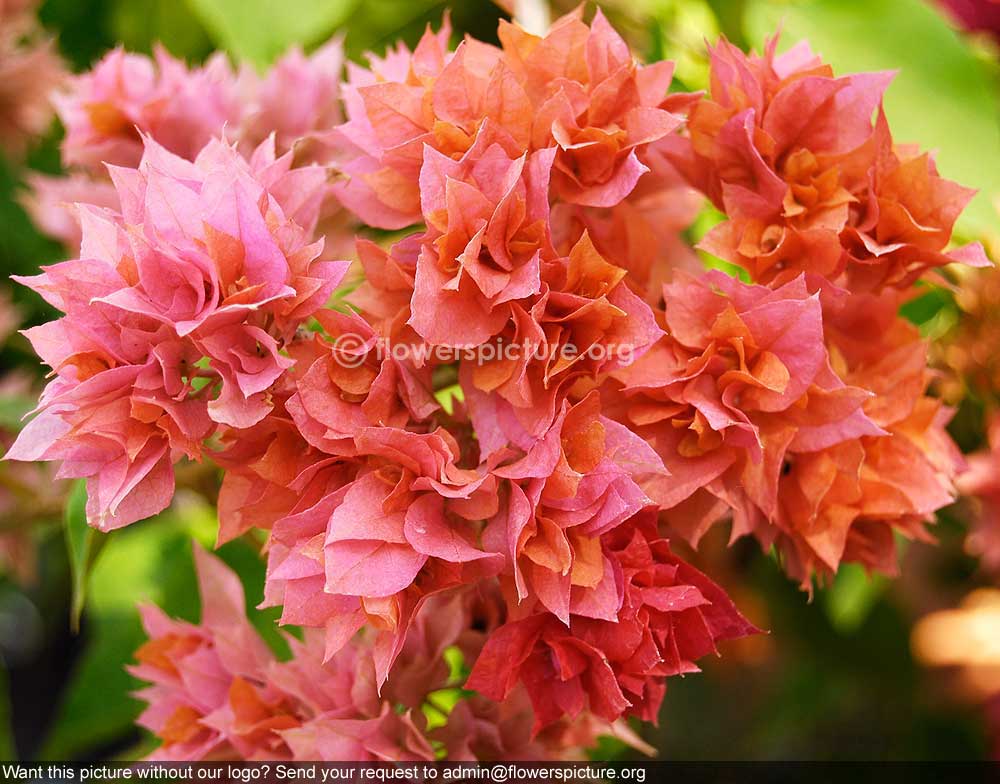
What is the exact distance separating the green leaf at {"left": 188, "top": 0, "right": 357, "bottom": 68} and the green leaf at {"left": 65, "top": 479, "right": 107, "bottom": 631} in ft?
0.99

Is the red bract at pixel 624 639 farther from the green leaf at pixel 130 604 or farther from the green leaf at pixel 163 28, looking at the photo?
the green leaf at pixel 163 28

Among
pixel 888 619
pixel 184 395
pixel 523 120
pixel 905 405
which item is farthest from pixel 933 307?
pixel 888 619

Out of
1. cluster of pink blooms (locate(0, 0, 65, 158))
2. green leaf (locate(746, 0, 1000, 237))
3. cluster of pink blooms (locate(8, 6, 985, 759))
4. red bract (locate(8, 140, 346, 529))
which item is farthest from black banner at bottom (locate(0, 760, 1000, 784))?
cluster of pink blooms (locate(0, 0, 65, 158))

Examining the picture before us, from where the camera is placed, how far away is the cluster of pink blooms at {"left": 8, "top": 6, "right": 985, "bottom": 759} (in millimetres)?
339

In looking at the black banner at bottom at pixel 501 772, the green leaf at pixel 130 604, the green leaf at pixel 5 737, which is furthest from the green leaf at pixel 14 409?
the green leaf at pixel 5 737

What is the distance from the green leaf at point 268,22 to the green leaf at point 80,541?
0.99ft

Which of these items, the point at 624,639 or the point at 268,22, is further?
the point at 268,22

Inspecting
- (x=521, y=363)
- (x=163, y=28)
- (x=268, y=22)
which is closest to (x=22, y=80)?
(x=163, y=28)

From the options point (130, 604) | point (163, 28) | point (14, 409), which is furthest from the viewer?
point (130, 604)

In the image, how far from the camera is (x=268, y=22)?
0.61 meters

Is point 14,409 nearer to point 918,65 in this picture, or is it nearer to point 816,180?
point 816,180

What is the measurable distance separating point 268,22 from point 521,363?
37 cm

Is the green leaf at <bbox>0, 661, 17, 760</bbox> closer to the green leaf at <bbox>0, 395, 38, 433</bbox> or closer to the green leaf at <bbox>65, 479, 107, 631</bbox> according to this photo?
the green leaf at <bbox>0, 395, 38, 433</bbox>

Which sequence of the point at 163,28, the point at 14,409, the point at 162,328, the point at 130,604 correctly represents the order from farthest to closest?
1. the point at 130,604
2. the point at 163,28
3. the point at 14,409
4. the point at 162,328
